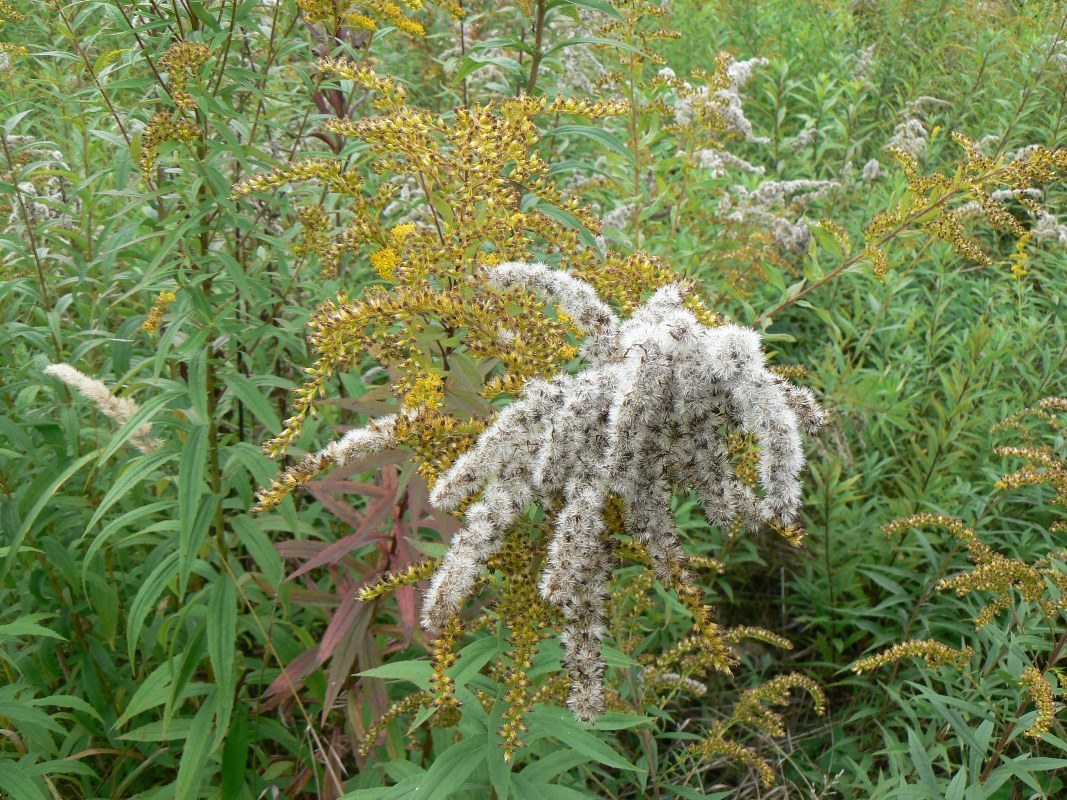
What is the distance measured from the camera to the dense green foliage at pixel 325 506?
2350mm

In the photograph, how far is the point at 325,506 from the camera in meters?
2.50

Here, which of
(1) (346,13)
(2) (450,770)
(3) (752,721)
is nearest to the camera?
(2) (450,770)

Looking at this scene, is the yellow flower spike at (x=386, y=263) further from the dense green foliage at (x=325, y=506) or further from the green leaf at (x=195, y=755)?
the green leaf at (x=195, y=755)

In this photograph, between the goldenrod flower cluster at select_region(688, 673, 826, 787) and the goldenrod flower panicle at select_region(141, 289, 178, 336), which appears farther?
the goldenrod flower cluster at select_region(688, 673, 826, 787)

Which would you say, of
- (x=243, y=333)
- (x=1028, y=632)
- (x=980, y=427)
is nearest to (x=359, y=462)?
(x=243, y=333)

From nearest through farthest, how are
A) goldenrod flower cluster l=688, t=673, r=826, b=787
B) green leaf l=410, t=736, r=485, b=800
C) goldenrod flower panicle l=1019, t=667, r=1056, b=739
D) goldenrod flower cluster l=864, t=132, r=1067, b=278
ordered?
1. green leaf l=410, t=736, r=485, b=800
2. goldenrod flower panicle l=1019, t=667, r=1056, b=739
3. goldenrod flower cluster l=864, t=132, r=1067, b=278
4. goldenrod flower cluster l=688, t=673, r=826, b=787

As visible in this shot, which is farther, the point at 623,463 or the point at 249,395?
the point at 249,395

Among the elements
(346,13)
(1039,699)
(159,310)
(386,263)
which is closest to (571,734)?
(386,263)

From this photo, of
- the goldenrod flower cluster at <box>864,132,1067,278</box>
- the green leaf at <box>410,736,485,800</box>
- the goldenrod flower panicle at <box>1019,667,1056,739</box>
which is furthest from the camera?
the goldenrod flower cluster at <box>864,132,1067,278</box>

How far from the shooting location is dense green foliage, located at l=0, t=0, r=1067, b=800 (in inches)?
92.5

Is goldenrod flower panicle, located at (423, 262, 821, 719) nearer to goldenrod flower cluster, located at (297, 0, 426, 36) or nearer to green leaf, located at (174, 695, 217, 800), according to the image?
green leaf, located at (174, 695, 217, 800)

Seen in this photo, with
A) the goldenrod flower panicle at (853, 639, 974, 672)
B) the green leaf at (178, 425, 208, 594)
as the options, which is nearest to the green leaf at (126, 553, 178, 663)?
the green leaf at (178, 425, 208, 594)

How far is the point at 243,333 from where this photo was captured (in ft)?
8.62

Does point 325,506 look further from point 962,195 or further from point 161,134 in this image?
point 962,195
